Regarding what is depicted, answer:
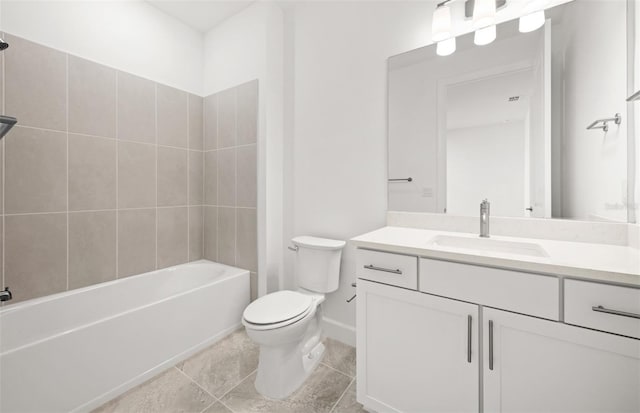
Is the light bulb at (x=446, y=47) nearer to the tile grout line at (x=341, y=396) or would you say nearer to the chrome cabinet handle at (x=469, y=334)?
the chrome cabinet handle at (x=469, y=334)

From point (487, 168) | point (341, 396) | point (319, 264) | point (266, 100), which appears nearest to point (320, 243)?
point (319, 264)

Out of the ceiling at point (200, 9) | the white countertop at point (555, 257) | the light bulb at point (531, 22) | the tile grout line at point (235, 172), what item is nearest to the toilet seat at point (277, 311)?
the white countertop at point (555, 257)

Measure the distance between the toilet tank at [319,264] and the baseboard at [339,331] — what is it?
34cm

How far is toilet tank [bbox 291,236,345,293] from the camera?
180 cm

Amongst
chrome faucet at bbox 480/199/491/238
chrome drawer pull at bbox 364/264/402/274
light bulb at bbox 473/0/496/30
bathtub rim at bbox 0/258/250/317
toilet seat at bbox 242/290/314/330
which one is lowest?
toilet seat at bbox 242/290/314/330

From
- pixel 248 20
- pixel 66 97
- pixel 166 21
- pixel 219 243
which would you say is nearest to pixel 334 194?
pixel 219 243

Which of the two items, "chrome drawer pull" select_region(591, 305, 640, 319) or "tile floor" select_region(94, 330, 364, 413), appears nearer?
"chrome drawer pull" select_region(591, 305, 640, 319)

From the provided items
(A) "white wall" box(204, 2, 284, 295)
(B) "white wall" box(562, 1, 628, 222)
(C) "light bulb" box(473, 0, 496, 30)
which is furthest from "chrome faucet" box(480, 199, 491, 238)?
(A) "white wall" box(204, 2, 284, 295)

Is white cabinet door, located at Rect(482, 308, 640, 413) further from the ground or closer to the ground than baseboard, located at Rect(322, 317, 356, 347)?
further from the ground

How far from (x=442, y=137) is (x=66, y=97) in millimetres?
2404

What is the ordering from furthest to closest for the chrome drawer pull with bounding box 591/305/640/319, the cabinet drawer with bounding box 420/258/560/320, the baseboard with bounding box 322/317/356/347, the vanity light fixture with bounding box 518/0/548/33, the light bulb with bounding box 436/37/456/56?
the baseboard with bounding box 322/317/356/347 < the light bulb with bounding box 436/37/456/56 < the vanity light fixture with bounding box 518/0/548/33 < the cabinet drawer with bounding box 420/258/560/320 < the chrome drawer pull with bounding box 591/305/640/319

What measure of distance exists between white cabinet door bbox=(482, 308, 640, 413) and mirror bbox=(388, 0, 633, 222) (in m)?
0.65

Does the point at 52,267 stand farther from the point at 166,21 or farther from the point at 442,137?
the point at 442,137

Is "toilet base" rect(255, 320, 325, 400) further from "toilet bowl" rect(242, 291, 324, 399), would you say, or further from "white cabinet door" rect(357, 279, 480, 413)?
"white cabinet door" rect(357, 279, 480, 413)
